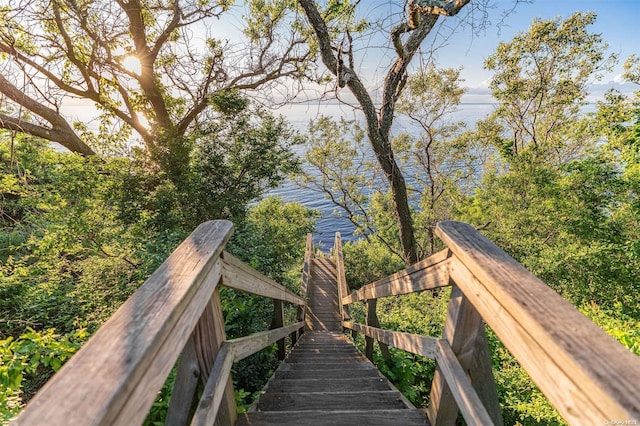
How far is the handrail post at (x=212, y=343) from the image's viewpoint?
106cm

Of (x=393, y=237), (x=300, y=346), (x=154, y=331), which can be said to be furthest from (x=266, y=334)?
(x=393, y=237)

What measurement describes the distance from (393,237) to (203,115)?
419 inches

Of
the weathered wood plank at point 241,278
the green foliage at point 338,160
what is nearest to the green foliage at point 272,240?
the green foliage at point 338,160

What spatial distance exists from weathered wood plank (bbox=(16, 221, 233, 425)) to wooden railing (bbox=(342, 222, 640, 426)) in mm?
766

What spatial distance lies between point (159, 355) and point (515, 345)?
0.82 m

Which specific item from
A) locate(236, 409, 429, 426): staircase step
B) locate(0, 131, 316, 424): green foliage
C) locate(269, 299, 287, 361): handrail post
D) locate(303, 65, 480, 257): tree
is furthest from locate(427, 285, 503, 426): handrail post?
locate(303, 65, 480, 257): tree

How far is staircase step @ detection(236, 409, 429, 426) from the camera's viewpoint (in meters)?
1.33

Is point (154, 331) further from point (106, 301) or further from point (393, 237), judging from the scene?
point (393, 237)

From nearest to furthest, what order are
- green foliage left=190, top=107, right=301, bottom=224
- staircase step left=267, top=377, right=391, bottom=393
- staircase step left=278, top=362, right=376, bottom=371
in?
staircase step left=267, top=377, right=391, bottom=393, staircase step left=278, top=362, right=376, bottom=371, green foliage left=190, top=107, right=301, bottom=224

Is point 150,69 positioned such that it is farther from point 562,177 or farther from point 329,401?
point 562,177

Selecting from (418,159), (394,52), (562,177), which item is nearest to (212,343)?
(394,52)

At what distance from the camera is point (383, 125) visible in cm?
407

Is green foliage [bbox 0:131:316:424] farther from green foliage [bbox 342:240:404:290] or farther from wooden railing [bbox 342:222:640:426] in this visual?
green foliage [bbox 342:240:404:290]

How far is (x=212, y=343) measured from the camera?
1.12 meters
